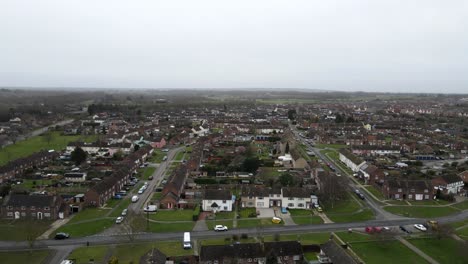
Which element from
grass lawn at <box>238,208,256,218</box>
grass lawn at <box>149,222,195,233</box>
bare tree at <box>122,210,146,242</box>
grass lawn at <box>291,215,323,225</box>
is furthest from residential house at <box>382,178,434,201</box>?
bare tree at <box>122,210,146,242</box>

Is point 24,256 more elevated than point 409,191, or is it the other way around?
point 409,191

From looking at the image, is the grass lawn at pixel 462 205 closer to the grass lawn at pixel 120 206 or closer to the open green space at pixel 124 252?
the open green space at pixel 124 252

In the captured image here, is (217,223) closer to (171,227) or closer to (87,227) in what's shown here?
(171,227)

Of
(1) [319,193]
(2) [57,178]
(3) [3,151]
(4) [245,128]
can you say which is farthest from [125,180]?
(4) [245,128]

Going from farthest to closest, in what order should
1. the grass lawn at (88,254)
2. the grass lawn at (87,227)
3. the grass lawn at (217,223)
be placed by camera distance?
the grass lawn at (217,223)
the grass lawn at (87,227)
the grass lawn at (88,254)

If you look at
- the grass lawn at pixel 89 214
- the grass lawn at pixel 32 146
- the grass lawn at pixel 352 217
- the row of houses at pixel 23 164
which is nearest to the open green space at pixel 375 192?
the grass lawn at pixel 352 217

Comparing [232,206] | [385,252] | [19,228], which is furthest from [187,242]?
[19,228]
